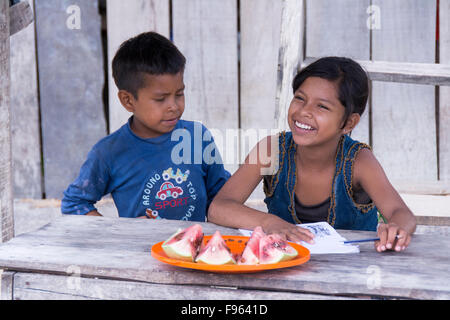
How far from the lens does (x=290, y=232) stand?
1898 mm

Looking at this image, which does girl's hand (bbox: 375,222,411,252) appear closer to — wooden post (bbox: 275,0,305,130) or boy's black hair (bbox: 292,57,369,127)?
boy's black hair (bbox: 292,57,369,127)

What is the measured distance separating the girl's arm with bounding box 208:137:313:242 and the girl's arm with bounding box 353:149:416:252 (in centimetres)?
27

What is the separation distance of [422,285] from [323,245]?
17.6 inches

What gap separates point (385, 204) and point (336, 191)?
1.06 feet

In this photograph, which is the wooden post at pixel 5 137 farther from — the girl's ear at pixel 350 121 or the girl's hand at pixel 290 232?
the girl's ear at pixel 350 121

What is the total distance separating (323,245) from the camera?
5.98 feet

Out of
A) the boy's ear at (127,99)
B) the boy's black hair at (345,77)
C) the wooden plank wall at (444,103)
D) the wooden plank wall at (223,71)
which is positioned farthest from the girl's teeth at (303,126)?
the wooden plank wall at (444,103)

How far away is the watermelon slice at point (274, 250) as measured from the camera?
150 centimetres

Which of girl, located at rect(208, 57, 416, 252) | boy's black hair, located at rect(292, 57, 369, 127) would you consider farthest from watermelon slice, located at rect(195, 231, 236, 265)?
boy's black hair, located at rect(292, 57, 369, 127)

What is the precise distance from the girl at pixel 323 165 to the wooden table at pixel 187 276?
2.02ft

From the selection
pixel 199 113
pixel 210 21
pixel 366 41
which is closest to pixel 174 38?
pixel 210 21

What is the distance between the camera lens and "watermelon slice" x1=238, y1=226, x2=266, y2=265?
1.48 metres

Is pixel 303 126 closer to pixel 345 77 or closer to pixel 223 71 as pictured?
pixel 345 77

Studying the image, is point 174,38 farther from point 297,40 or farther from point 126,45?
point 297,40
